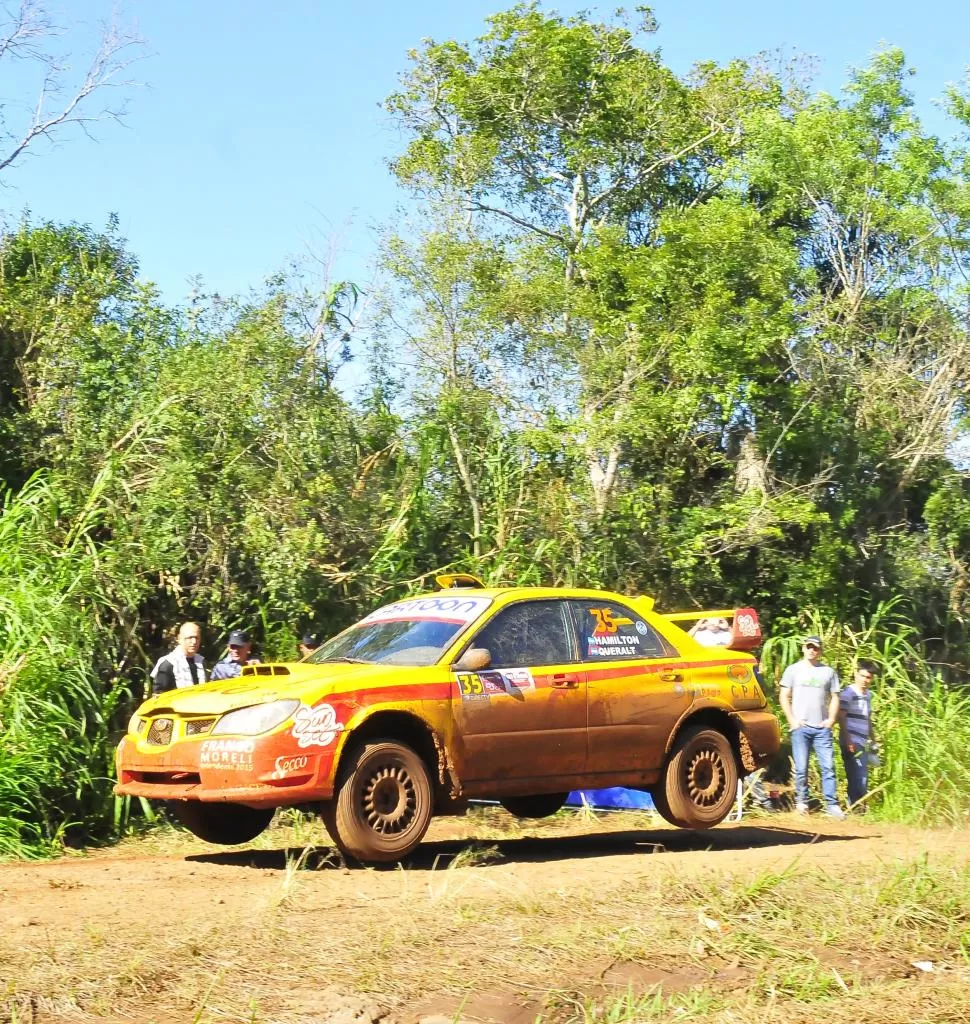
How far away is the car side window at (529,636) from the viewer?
30.6 feet

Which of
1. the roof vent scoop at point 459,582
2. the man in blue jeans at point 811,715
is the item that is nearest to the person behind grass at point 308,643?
the roof vent scoop at point 459,582

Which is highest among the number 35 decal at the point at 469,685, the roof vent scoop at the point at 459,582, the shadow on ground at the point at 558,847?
the roof vent scoop at the point at 459,582

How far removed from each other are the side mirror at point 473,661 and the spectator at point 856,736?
5.96 m

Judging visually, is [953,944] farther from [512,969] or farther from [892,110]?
[892,110]

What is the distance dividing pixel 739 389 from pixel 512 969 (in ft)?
43.4

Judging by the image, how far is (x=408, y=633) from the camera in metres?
9.51

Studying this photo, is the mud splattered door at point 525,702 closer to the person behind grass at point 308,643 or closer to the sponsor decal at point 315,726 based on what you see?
the sponsor decal at point 315,726

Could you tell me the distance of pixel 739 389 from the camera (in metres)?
18.3

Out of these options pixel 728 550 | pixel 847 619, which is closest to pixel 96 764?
pixel 728 550

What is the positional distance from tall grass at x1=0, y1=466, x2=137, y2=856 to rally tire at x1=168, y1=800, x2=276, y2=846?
3.80 feet

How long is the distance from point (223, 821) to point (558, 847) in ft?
7.94

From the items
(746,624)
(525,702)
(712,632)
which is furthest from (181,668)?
(712,632)

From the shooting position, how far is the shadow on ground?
30.1 feet

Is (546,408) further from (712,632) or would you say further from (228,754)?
(228,754)
